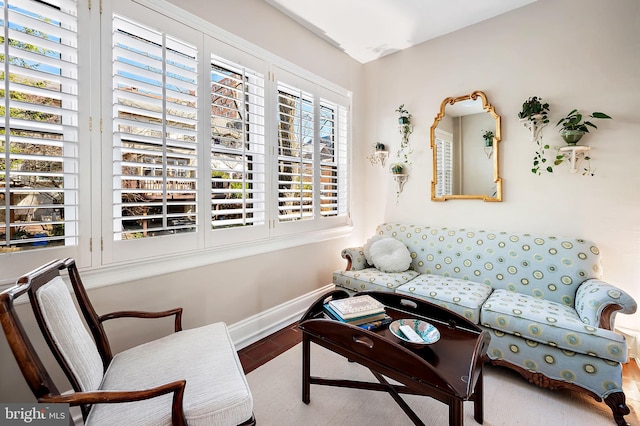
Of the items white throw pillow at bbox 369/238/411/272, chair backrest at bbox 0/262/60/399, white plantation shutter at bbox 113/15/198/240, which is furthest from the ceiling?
chair backrest at bbox 0/262/60/399

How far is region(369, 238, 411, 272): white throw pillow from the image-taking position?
2.88m

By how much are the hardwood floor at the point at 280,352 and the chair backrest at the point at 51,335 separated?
116cm

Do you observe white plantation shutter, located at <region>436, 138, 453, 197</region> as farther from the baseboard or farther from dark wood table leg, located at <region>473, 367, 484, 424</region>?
dark wood table leg, located at <region>473, 367, 484, 424</region>

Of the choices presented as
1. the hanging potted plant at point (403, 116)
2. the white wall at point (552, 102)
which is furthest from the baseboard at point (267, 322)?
the hanging potted plant at point (403, 116)

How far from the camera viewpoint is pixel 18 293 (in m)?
0.98

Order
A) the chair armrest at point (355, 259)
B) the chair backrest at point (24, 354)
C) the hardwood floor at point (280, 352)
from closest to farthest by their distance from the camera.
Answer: the chair backrest at point (24, 354), the hardwood floor at point (280, 352), the chair armrest at point (355, 259)

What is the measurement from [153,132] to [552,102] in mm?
3307

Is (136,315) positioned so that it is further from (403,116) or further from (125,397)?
(403,116)

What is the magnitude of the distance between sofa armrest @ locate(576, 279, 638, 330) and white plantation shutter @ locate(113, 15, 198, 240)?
109 inches

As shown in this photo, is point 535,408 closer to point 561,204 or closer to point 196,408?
point 561,204

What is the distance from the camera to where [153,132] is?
72.4 inches

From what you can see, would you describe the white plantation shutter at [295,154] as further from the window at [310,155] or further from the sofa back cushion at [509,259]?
the sofa back cushion at [509,259]

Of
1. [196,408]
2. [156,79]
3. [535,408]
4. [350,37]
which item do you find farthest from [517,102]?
[196,408]

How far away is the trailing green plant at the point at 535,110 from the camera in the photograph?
2.50m
